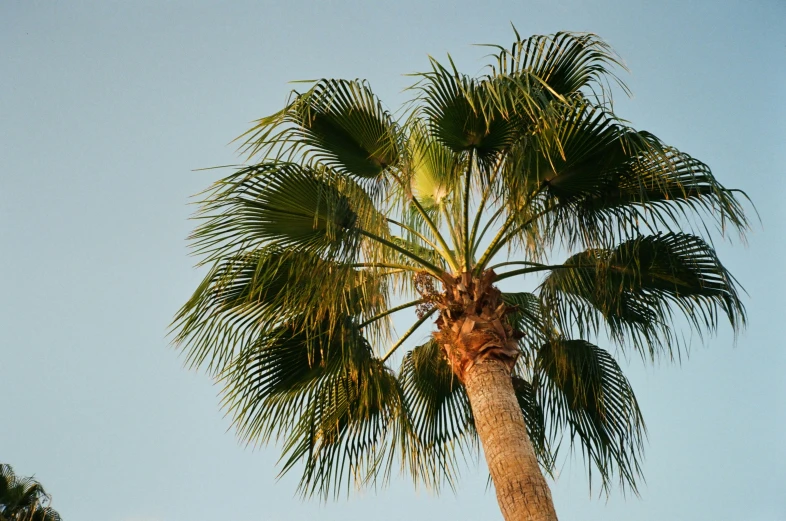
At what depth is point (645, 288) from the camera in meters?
6.03

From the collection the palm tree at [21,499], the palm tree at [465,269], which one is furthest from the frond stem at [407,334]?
the palm tree at [21,499]

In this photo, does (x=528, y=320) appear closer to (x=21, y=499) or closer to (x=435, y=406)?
(x=435, y=406)

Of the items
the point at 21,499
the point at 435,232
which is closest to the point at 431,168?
the point at 435,232

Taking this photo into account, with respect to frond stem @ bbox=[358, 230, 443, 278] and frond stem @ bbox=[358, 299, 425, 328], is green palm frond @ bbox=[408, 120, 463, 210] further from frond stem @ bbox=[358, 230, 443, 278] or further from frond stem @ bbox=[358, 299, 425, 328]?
frond stem @ bbox=[358, 299, 425, 328]

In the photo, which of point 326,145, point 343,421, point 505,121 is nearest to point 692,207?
point 505,121

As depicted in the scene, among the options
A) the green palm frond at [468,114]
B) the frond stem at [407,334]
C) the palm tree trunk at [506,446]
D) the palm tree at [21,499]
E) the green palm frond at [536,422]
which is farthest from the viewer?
the palm tree at [21,499]

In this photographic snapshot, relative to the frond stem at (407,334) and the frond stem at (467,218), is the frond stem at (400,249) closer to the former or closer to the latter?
the frond stem at (467,218)

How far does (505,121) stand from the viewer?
18.5 ft

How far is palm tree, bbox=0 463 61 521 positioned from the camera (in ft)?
36.5

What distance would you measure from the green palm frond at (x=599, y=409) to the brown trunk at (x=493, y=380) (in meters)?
0.88

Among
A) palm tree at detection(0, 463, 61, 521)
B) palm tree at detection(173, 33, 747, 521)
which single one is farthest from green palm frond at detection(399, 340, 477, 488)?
palm tree at detection(0, 463, 61, 521)

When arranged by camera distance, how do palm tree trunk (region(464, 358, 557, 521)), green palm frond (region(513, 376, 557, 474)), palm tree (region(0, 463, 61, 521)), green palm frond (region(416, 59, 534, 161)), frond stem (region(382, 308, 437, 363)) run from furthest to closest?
palm tree (region(0, 463, 61, 521)), green palm frond (region(513, 376, 557, 474)), frond stem (region(382, 308, 437, 363)), green palm frond (region(416, 59, 534, 161)), palm tree trunk (region(464, 358, 557, 521))

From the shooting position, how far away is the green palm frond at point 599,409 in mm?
6145

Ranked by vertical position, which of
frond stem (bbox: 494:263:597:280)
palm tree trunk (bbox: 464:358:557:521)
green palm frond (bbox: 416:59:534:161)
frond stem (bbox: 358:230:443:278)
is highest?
green palm frond (bbox: 416:59:534:161)
